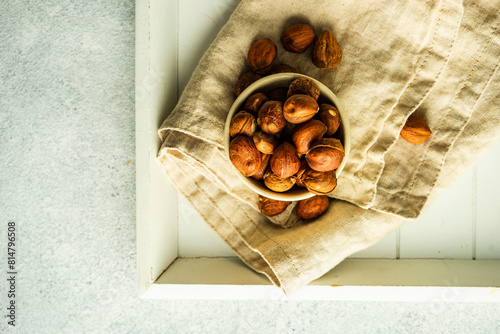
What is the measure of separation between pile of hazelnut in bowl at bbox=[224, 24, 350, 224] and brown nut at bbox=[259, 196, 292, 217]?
0.18ft

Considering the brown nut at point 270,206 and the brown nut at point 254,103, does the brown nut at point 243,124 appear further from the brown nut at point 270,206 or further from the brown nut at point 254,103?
the brown nut at point 270,206

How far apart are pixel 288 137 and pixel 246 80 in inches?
3.9

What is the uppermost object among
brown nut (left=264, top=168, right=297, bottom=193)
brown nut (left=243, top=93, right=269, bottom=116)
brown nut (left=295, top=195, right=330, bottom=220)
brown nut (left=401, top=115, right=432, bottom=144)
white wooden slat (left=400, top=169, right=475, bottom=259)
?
brown nut (left=243, top=93, right=269, bottom=116)

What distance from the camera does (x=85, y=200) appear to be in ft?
2.00

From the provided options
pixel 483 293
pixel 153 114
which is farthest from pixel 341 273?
pixel 153 114

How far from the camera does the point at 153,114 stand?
1.57 feet

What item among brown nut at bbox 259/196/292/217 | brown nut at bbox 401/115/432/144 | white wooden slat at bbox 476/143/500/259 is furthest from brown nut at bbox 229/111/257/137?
white wooden slat at bbox 476/143/500/259

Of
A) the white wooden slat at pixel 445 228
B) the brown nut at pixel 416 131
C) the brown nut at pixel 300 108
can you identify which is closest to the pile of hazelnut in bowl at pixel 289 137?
the brown nut at pixel 300 108

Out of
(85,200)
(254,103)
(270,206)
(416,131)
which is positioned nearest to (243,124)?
(254,103)

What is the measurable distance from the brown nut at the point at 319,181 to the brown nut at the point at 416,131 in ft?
0.48

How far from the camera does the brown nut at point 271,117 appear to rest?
40 cm

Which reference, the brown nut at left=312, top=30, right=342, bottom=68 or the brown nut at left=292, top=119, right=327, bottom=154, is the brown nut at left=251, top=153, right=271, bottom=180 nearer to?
the brown nut at left=292, top=119, right=327, bottom=154

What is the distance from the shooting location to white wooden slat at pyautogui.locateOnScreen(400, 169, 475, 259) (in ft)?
1.81

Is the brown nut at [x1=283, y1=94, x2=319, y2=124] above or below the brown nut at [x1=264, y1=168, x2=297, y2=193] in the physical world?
above
